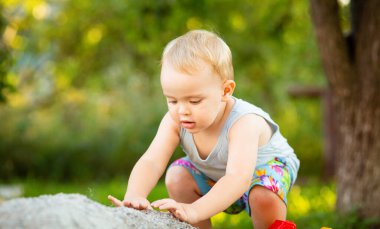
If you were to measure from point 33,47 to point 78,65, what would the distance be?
39.4 inches

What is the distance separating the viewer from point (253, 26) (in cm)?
1052

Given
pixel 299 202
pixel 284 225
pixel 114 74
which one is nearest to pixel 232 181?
pixel 284 225

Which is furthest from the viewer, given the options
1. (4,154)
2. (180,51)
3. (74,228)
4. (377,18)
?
(4,154)

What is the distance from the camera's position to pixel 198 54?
2.60 m

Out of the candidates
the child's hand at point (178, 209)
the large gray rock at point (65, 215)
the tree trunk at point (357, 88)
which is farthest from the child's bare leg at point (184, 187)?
the tree trunk at point (357, 88)

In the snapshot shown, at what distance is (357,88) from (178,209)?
94.0 inches

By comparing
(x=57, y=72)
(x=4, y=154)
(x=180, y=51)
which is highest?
(x=180, y=51)

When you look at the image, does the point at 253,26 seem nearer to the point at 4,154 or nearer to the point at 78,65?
the point at 78,65

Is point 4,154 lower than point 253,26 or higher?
lower

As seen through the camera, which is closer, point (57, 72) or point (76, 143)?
point (76, 143)

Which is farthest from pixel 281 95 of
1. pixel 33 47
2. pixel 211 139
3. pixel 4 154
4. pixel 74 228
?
pixel 74 228

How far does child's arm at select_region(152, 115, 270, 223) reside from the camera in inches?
93.9

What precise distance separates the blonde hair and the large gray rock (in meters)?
0.66

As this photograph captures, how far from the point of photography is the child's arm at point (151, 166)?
262 centimetres
